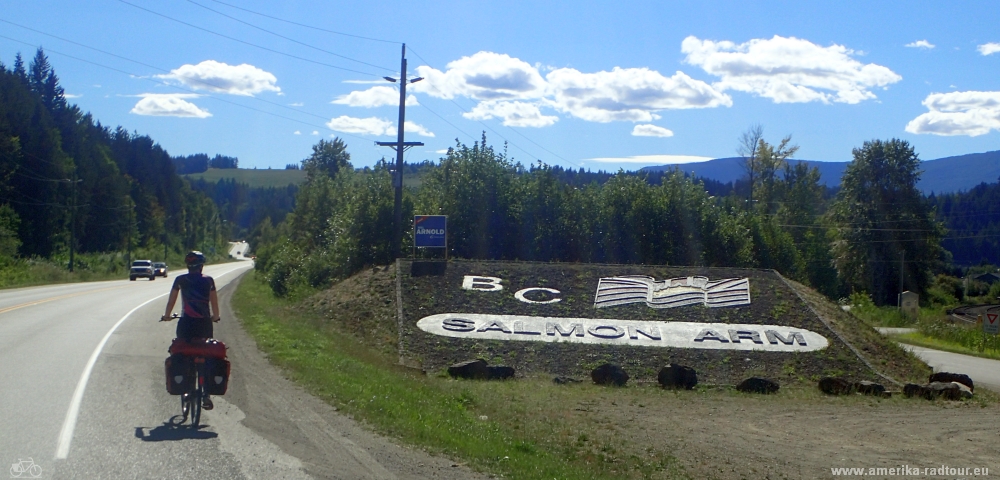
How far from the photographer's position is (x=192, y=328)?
9352mm

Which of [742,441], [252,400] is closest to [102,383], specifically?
[252,400]

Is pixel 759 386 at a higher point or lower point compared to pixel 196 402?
lower

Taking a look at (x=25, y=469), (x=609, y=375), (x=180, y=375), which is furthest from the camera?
(x=609, y=375)

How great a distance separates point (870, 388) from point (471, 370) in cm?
935

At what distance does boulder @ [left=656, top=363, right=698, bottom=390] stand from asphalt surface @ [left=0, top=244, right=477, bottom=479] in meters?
8.99

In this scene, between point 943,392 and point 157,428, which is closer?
point 157,428

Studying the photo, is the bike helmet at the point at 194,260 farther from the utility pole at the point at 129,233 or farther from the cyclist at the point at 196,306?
the utility pole at the point at 129,233

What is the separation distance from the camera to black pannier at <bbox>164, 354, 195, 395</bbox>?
9023 millimetres

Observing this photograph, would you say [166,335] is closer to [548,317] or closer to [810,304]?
[548,317]

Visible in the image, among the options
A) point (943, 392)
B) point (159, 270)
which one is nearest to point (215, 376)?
point (943, 392)

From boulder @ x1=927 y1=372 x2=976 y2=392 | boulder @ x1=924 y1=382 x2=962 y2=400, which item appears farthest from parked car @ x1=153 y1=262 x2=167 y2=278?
boulder @ x1=924 y1=382 x2=962 y2=400

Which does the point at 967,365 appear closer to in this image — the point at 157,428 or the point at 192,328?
the point at 192,328

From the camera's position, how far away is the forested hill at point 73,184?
70438 millimetres

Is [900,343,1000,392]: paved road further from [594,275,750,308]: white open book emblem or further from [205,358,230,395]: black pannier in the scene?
[205,358,230,395]: black pannier
